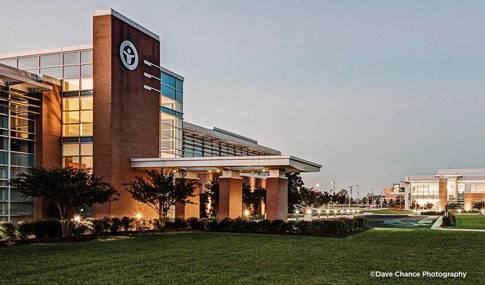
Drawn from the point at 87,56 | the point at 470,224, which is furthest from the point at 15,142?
the point at 470,224

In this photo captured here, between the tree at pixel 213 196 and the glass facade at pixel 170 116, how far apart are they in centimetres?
475

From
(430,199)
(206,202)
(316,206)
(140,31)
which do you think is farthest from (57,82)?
(430,199)

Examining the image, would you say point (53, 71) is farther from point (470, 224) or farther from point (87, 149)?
point (470, 224)

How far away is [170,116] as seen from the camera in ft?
123

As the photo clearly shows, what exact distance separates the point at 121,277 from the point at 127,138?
20.7 meters

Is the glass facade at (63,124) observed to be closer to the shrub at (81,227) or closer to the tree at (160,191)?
the tree at (160,191)

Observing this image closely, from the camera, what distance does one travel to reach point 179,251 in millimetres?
17766

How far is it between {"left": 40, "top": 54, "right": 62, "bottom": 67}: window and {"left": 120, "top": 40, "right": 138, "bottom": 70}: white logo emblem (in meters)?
4.45

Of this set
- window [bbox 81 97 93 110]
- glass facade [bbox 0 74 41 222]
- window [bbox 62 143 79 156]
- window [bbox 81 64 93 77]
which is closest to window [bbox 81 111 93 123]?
window [bbox 81 97 93 110]

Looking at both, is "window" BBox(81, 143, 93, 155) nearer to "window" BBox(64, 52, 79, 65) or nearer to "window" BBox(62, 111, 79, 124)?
"window" BBox(62, 111, 79, 124)

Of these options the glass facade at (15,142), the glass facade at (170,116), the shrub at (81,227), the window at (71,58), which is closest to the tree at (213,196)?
the glass facade at (170,116)

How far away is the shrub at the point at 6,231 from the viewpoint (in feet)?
70.8

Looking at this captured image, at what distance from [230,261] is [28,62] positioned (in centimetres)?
2474

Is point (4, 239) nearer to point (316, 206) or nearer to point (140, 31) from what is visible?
point (140, 31)
